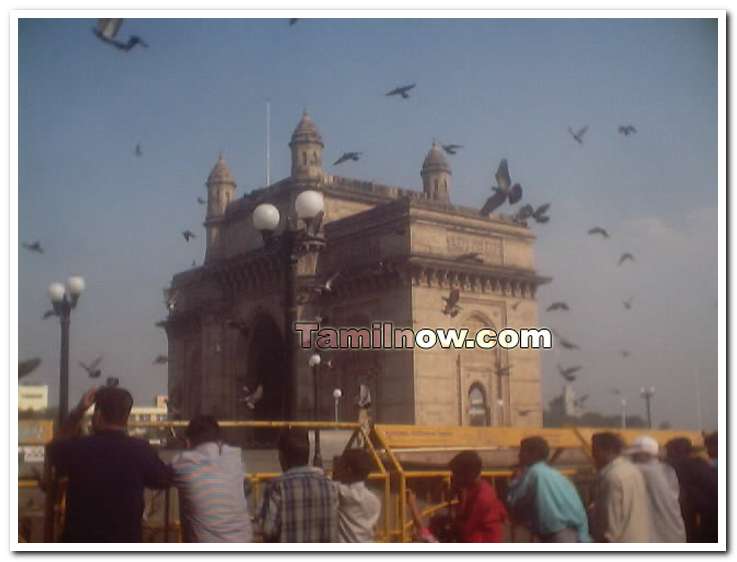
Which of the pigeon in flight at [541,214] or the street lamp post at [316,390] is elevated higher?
the pigeon in flight at [541,214]

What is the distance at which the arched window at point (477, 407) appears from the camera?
488 inches

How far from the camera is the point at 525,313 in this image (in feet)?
35.1

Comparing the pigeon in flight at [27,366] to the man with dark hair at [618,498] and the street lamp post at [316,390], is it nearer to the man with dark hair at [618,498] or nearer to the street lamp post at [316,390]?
the street lamp post at [316,390]

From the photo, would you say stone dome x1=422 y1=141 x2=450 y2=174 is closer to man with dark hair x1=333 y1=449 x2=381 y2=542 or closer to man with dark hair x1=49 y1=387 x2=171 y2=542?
man with dark hair x1=333 y1=449 x2=381 y2=542

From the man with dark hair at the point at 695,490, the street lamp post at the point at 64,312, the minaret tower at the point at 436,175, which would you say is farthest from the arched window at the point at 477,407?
the street lamp post at the point at 64,312

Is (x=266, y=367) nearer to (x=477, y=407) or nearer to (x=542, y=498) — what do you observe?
(x=477, y=407)

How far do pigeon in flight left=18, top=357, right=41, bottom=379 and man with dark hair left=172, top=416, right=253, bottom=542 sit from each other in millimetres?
3779

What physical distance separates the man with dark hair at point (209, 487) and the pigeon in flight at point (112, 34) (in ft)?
16.3

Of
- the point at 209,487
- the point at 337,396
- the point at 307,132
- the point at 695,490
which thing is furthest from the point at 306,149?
the point at 209,487

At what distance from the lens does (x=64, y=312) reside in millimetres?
9578

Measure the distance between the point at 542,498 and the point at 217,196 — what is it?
5.96 meters
